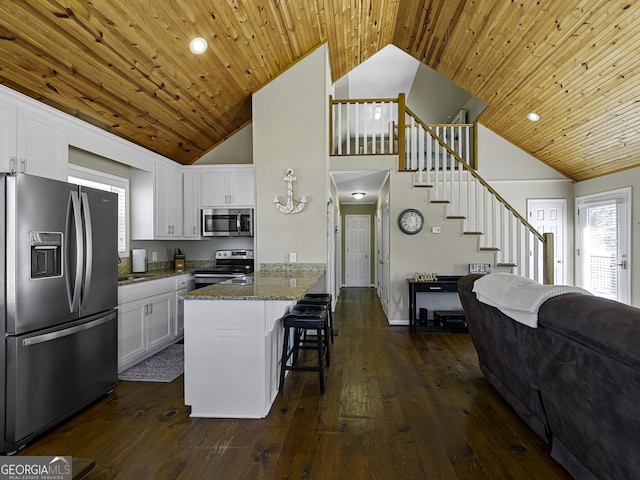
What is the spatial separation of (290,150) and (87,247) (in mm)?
2623

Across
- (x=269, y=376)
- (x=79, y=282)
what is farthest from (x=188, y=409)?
(x=79, y=282)

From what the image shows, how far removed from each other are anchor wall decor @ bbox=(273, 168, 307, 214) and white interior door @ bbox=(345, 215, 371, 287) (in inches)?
199

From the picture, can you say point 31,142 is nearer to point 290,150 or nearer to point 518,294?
point 290,150

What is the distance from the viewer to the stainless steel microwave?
4848mm

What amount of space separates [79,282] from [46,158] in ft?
3.84

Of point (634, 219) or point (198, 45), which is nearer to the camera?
point (198, 45)

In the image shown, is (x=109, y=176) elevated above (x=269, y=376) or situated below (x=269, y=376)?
above

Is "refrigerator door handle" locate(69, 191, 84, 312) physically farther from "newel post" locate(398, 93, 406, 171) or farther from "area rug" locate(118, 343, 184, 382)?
"newel post" locate(398, 93, 406, 171)

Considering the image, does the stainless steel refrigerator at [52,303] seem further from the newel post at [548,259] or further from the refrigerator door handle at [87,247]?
the newel post at [548,259]

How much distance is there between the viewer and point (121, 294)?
3.17 m

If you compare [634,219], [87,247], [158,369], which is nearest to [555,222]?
[634,219]

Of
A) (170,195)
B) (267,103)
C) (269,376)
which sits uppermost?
(267,103)

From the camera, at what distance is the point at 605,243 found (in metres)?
5.32

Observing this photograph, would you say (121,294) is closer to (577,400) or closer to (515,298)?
(515,298)
